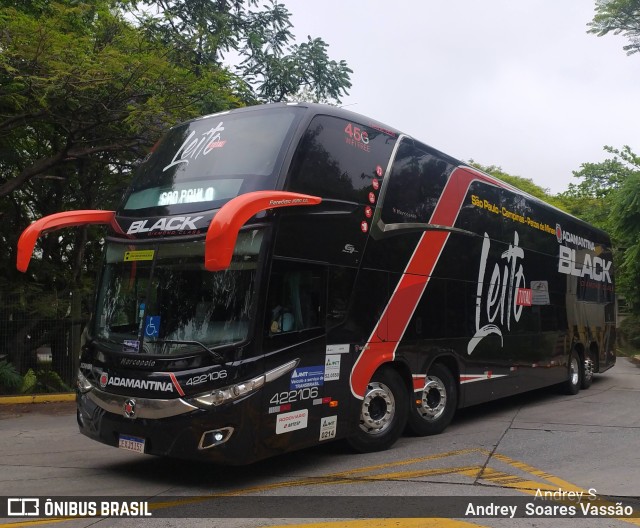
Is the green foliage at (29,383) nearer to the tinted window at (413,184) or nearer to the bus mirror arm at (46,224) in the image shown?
the bus mirror arm at (46,224)

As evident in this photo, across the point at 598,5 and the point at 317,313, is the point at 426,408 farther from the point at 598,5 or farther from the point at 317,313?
the point at 598,5

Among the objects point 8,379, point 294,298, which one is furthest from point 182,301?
point 8,379

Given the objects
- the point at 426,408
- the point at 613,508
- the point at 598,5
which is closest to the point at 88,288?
the point at 426,408

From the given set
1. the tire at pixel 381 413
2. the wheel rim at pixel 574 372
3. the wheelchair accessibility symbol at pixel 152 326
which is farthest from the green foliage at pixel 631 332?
the wheelchair accessibility symbol at pixel 152 326

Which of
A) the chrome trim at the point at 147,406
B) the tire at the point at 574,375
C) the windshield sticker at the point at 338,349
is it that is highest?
the windshield sticker at the point at 338,349

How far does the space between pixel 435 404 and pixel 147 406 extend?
4.50m

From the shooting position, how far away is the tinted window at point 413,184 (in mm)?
8398

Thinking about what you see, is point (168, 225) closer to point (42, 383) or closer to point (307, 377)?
point (307, 377)

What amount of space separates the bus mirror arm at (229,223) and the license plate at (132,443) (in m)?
2.00

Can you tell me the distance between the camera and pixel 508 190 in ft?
37.4

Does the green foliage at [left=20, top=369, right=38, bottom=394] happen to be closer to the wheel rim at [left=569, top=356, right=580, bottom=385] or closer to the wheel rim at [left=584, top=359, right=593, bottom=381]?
the wheel rim at [left=569, top=356, right=580, bottom=385]

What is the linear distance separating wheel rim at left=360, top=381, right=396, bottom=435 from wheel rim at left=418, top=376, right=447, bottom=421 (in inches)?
33.5

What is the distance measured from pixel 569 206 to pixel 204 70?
36421mm

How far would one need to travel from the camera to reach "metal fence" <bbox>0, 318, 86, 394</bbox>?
13.8 meters
